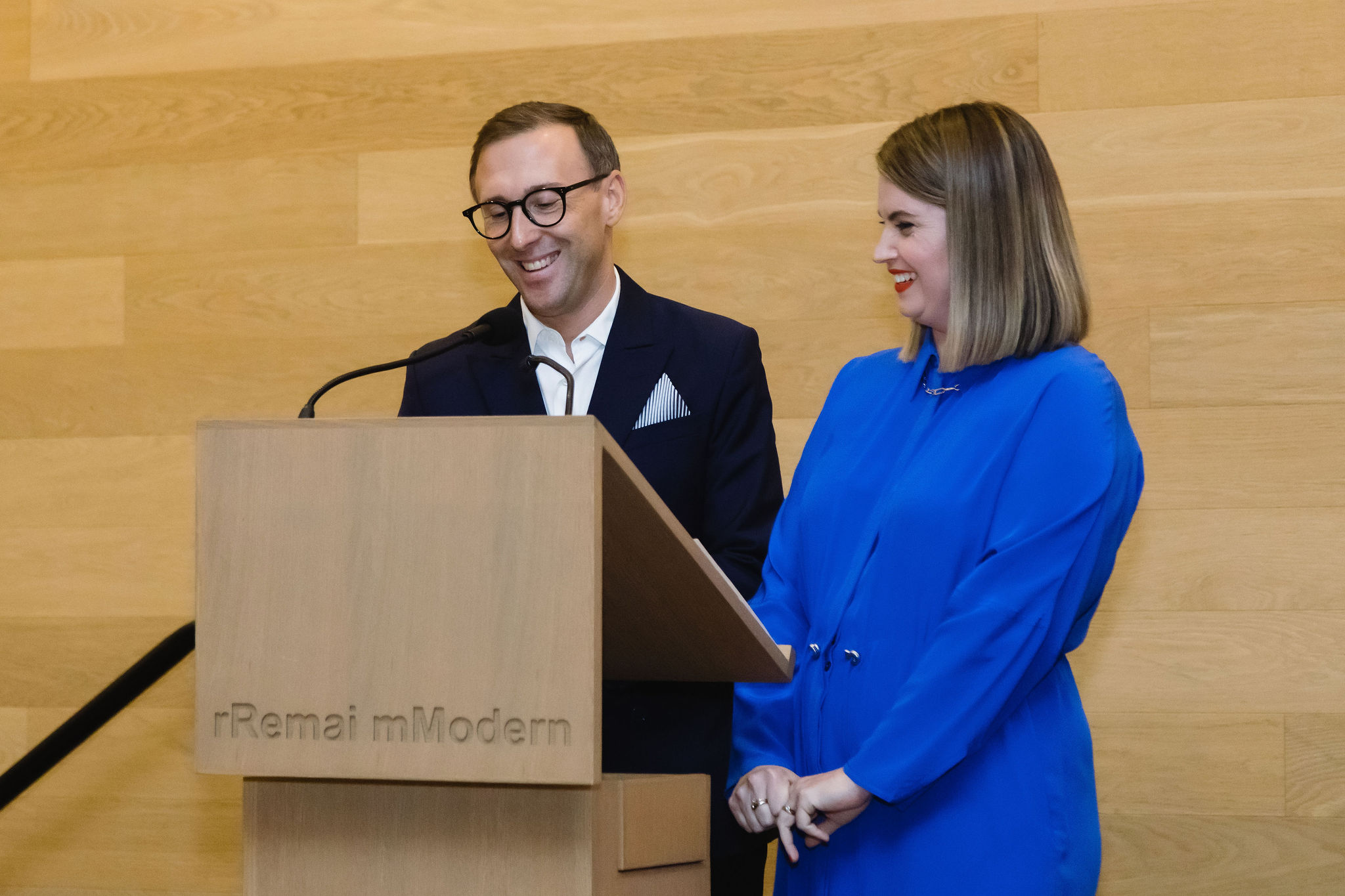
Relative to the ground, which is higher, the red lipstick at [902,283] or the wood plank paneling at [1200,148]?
the wood plank paneling at [1200,148]

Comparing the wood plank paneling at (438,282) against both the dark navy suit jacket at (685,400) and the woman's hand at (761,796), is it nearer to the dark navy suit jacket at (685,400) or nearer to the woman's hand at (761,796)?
the dark navy suit jacket at (685,400)

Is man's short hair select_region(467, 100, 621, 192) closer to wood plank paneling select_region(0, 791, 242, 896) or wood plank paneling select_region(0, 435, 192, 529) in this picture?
wood plank paneling select_region(0, 435, 192, 529)

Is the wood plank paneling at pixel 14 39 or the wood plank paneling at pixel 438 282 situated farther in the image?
the wood plank paneling at pixel 14 39

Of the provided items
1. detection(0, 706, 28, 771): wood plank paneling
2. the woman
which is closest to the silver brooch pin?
the woman

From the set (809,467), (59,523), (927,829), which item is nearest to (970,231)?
(809,467)

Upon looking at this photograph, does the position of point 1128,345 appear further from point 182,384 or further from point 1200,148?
point 182,384

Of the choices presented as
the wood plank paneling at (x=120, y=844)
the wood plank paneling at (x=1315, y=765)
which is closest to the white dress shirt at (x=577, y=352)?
the wood plank paneling at (x=1315, y=765)

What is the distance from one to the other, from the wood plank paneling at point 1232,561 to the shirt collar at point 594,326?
4.77ft

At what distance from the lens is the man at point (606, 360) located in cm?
195

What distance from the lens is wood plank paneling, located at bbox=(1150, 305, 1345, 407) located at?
294 cm

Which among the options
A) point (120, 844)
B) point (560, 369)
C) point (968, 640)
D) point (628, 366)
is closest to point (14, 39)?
point (120, 844)

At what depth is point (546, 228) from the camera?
2059 millimetres

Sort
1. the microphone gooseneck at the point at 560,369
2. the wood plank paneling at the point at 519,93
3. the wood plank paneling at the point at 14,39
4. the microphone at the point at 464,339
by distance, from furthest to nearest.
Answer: the wood plank paneling at the point at 14,39 < the wood plank paneling at the point at 519,93 < the microphone at the point at 464,339 < the microphone gooseneck at the point at 560,369

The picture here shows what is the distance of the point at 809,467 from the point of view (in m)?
1.80
